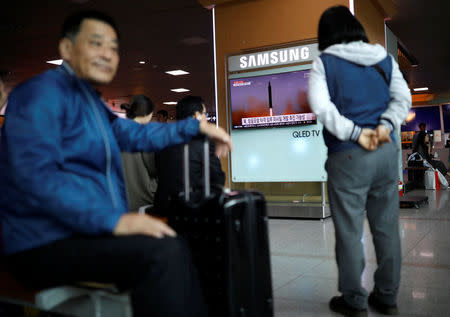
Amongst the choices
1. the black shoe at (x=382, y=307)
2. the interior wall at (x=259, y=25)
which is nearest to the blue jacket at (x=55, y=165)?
the black shoe at (x=382, y=307)

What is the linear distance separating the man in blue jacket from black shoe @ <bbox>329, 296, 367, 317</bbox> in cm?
115

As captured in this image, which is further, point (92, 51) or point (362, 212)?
point (362, 212)

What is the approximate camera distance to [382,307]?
213cm

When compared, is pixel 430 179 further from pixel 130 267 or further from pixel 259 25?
pixel 130 267

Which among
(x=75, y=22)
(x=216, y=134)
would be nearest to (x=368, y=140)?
(x=216, y=134)

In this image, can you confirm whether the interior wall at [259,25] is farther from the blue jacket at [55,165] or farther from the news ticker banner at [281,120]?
the blue jacket at [55,165]

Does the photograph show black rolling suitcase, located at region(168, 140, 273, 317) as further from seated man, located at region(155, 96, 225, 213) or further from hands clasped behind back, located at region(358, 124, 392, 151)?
seated man, located at region(155, 96, 225, 213)

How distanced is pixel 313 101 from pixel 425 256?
190 cm

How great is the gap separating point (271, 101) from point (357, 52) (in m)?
3.50

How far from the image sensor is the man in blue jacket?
44.1 inches

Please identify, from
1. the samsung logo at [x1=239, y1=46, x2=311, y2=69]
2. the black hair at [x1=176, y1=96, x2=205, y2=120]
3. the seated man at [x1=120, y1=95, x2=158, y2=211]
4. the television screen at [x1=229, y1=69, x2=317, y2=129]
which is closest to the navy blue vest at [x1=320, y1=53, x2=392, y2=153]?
the black hair at [x1=176, y1=96, x2=205, y2=120]

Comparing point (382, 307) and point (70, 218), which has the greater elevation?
point (70, 218)

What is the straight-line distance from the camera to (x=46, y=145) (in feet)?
3.75

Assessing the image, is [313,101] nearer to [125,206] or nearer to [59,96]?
[125,206]
